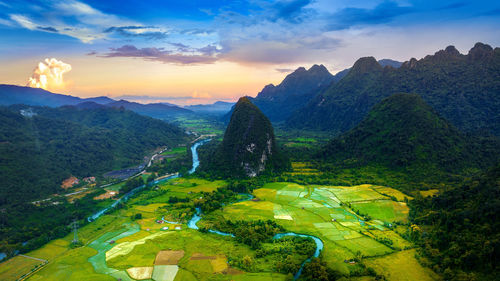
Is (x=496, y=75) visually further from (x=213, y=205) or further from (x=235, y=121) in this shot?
(x=213, y=205)

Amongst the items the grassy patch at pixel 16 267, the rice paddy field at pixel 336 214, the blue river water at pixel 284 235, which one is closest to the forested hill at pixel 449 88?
the rice paddy field at pixel 336 214

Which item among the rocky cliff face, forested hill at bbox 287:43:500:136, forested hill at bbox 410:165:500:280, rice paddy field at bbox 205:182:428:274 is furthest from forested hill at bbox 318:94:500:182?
forested hill at bbox 287:43:500:136

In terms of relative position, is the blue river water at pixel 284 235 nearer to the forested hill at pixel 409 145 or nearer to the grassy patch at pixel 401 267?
the grassy patch at pixel 401 267

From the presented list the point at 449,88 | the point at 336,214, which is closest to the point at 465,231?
the point at 336,214

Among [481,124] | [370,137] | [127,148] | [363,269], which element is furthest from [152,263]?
[481,124]

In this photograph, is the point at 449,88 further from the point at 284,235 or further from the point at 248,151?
the point at 284,235

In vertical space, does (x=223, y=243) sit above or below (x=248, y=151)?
below
